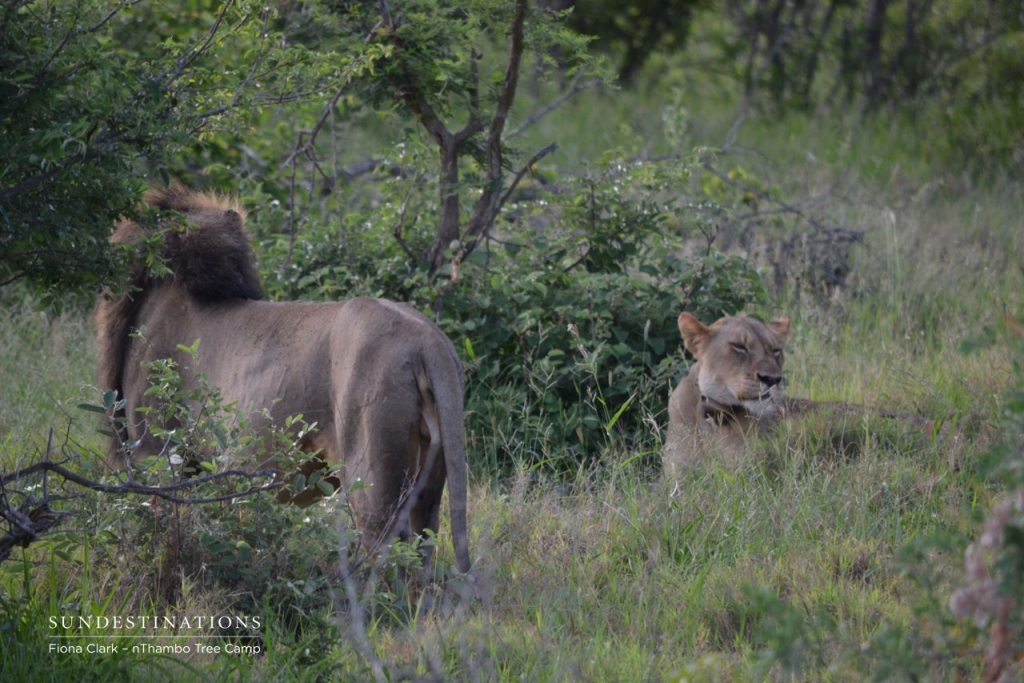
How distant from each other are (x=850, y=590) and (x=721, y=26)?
507 inches

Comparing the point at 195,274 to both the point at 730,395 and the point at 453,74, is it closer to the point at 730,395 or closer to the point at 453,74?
the point at 453,74

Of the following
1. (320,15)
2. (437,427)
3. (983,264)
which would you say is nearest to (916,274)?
(983,264)

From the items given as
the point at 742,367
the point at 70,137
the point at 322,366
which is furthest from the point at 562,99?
the point at 70,137

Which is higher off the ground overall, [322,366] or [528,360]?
[322,366]

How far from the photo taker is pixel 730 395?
4.97 m

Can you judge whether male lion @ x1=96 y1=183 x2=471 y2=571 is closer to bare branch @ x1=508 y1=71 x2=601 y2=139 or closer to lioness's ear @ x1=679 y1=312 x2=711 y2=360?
lioness's ear @ x1=679 y1=312 x2=711 y2=360

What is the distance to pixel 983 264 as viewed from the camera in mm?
7551

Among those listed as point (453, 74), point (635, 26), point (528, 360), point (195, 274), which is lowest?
point (528, 360)

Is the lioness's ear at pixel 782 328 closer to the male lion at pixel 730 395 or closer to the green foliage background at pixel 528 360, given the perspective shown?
the male lion at pixel 730 395

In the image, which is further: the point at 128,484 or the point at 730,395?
the point at 730,395

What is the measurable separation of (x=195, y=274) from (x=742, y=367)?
7.71 feet

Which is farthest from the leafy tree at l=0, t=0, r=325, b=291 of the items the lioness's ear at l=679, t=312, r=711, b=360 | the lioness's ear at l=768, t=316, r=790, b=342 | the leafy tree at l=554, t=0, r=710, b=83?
the leafy tree at l=554, t=0, r=710, b=83

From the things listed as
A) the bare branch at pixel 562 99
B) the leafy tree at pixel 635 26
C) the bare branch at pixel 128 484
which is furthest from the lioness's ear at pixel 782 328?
the leafy tree at pixel 635 26

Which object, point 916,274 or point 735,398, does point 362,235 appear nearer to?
point 735,398
